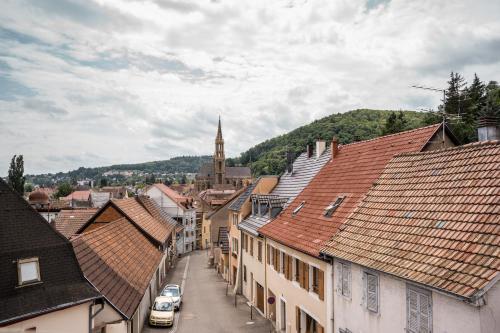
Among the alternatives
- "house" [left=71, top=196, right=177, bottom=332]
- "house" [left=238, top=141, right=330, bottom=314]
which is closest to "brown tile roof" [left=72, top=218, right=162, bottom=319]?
"house" [left=71, top=196, right=177, bottom=332]

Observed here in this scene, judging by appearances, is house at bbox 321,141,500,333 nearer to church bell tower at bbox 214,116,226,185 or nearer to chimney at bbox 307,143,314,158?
chimney at bbox 307,143,314,158

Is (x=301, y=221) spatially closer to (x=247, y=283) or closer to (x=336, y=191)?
(x=336, y=191)

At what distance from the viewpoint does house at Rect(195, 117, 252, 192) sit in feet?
465

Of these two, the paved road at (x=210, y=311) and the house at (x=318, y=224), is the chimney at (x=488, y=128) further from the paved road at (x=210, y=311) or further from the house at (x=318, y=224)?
the paved road at (x=210, y=311)

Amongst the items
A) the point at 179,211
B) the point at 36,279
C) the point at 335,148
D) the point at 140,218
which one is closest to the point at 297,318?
the point at 335,148

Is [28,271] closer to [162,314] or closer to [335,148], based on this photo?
[162,314]

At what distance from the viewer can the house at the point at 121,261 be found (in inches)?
656

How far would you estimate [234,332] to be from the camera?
Result: 2319 cm

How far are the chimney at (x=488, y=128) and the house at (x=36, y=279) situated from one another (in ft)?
46.9

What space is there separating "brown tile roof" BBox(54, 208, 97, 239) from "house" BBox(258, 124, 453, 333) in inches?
769

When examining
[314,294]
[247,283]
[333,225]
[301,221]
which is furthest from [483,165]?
[247,283]

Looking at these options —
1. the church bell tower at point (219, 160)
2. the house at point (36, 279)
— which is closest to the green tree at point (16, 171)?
the church bell tower at point (219, 160)

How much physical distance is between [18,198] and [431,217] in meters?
13.1

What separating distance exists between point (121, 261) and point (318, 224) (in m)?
11.1
